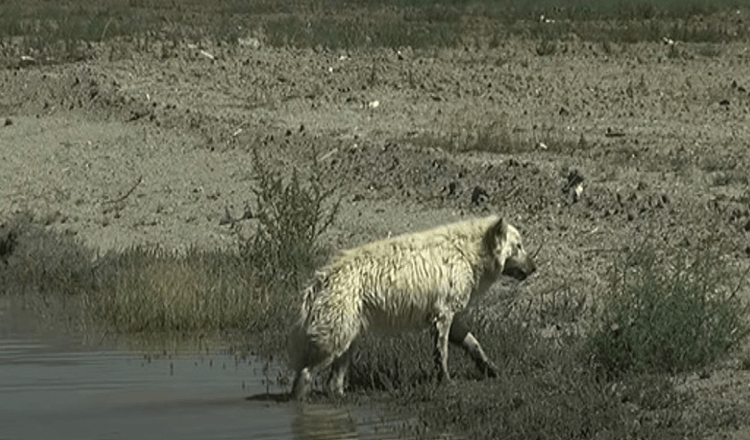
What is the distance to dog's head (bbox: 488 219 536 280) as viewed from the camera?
12516 mm

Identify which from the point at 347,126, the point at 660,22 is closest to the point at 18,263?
the point at 347,126

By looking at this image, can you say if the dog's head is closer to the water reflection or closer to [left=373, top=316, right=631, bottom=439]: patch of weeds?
[left=373, top=316, right=631, bottom=439]: patch of weeds

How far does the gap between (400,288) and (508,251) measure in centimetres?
97

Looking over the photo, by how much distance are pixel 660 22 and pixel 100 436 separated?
32.4m

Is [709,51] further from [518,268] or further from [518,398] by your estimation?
[518,398]

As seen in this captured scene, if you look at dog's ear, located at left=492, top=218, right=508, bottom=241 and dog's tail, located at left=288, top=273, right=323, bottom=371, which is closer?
dog's tail, located at left=288, top=273, right=323, bottom=371

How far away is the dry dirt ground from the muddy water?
2487 mm

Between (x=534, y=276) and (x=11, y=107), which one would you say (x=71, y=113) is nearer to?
(x=11, y=107)

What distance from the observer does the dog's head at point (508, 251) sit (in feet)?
41.1

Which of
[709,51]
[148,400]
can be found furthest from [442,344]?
[709,51]

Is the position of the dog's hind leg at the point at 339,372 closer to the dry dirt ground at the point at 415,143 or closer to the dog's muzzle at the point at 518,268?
the dog's muzzle at the point at 518,268

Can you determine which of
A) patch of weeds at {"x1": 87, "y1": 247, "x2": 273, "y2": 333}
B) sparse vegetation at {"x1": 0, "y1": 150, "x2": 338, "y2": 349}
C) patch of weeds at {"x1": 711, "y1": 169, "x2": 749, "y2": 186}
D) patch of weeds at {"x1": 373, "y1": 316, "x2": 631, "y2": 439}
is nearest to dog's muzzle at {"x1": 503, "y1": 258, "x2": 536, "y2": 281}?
patch of weeds at {"x1": 373, "y1": 316, "x2": 631, "y2": 439}

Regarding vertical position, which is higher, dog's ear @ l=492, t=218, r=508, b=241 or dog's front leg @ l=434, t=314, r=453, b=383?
dog's ear @ l=492, t=218, r=508, b=241

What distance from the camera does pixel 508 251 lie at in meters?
12.6
